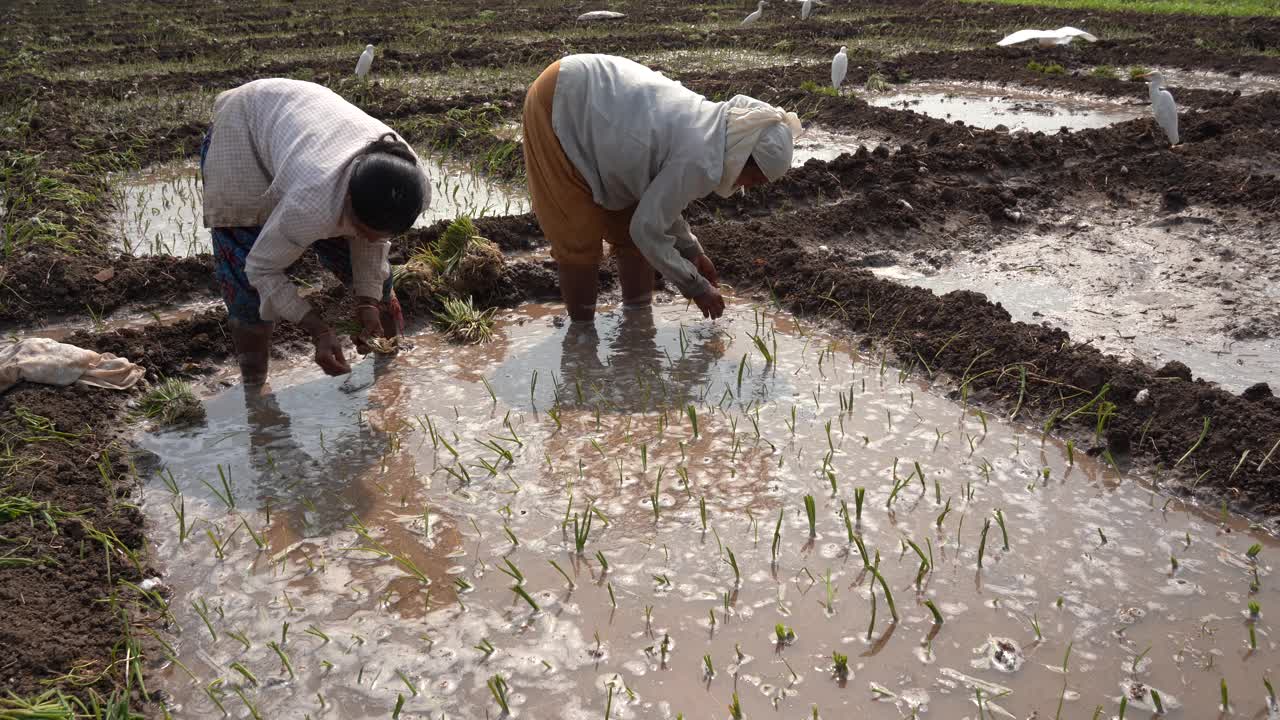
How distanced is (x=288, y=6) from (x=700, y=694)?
17949mm

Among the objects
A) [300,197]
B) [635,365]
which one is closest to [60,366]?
[300,197]

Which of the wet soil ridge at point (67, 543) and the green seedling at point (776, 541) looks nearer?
the wet soil ridge at point (67, 543)

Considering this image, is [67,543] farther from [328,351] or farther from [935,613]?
[935,613]

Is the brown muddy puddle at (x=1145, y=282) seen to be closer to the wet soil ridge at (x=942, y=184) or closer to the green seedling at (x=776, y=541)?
the wet soil ridge at (x=942, y=184)

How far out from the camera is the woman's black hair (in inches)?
125

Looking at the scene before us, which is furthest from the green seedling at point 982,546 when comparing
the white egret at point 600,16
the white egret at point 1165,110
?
the white egret at point 600,16

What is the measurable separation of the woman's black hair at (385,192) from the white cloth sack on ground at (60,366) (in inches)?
62.8

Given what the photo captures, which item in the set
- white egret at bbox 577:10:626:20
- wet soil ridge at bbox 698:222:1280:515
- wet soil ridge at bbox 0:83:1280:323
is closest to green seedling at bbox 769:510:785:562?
wet soil ridge at bbox 698:222:1280:515

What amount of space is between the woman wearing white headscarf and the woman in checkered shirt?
814 mm

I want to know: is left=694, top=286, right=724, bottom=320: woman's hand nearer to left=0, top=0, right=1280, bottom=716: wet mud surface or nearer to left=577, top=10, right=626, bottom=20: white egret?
left=0, top=0, right=1280, bottom=716: wet mud surface

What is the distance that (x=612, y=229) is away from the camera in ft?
14.6

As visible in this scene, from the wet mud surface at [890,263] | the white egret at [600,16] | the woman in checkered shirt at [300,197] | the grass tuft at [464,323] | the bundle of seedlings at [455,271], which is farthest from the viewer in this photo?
the white egret at [600,16]

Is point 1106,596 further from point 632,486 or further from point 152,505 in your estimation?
point 152,505

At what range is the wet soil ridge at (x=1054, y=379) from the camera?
346 centimetres
